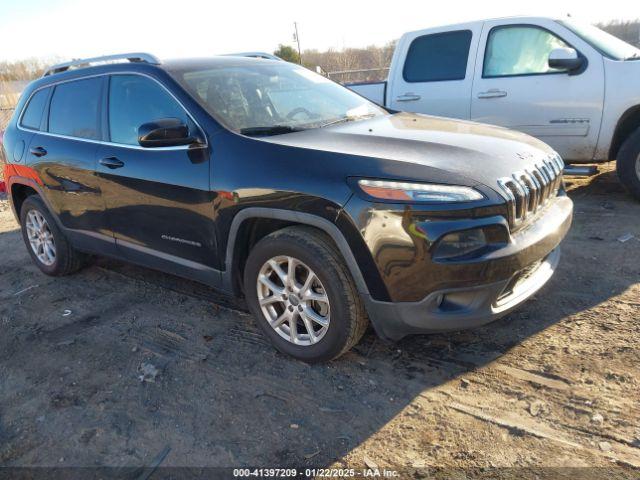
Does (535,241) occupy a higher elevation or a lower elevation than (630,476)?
higher

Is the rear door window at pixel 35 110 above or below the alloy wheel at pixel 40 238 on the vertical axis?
above

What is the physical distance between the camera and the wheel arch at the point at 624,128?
17.3ft

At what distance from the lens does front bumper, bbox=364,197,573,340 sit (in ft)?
8.42

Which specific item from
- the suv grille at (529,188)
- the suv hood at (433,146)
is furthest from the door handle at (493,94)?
the suv grille at (529,188)

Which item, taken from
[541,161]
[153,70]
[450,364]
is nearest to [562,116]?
[541,161]

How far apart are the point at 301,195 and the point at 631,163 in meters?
4.04

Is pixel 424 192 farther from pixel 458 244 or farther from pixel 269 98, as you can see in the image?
pixel 269 98

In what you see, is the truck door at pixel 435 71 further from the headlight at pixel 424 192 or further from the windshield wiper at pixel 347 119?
the headlight at pixel 424 192

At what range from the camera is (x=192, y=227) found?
132 inches

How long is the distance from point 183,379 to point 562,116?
15.1 feet

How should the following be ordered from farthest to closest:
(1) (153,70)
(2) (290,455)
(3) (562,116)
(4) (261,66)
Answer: (3) (562,116) < (4) (261,66) < (1) (153,70) < (2) (290,455)

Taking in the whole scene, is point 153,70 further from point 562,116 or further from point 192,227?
point 562,116

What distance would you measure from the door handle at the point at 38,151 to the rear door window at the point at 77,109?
18 centimetres

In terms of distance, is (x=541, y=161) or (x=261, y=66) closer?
(x=541, y=161)
